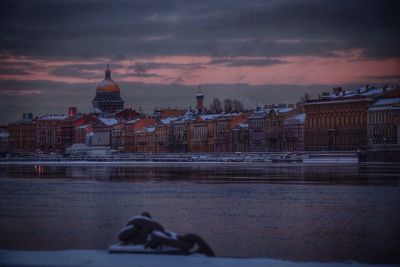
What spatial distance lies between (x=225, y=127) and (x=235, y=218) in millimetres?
86805

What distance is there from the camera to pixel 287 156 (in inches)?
3063

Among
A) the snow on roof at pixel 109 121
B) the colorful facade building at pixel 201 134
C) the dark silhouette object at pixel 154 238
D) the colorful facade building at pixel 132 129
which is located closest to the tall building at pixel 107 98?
the snow on roof at pixel 109 121

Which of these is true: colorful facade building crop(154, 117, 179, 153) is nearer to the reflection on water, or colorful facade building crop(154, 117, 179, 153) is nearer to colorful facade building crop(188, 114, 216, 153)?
colorful facade building crop(188, 114, 216, 153)

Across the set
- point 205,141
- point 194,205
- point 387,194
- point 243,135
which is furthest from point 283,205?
point 205,141

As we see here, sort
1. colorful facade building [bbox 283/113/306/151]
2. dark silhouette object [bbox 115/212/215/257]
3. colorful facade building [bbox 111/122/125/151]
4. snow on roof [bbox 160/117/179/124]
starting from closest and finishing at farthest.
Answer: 1. dark silhouette object [bbox 115/212/215/257]
2. colorful facade building [bbox 283/113/306/151]
3. snow on roof [bbox 160/117/179/124]
4. colorful facade building [bbox 111/122/125/151]

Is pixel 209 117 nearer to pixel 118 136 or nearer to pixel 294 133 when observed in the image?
pixel 294 133

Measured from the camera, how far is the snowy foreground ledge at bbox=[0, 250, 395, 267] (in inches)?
411

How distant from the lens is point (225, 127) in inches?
4176

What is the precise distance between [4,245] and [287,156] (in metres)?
64.4

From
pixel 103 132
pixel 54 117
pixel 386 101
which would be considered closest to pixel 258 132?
pixel 386 101

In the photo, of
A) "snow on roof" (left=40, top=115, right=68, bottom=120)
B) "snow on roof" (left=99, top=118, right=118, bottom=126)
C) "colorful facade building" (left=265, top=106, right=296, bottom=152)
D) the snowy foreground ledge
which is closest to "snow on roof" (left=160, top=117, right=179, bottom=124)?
"snow on roof" (left=99, top=118, right=118, bottom=126)

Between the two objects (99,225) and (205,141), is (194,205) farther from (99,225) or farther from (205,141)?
(205,141)

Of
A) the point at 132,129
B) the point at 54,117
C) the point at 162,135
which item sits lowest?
the point at 162,135

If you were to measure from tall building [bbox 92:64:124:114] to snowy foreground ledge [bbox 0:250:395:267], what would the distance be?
141 meters
